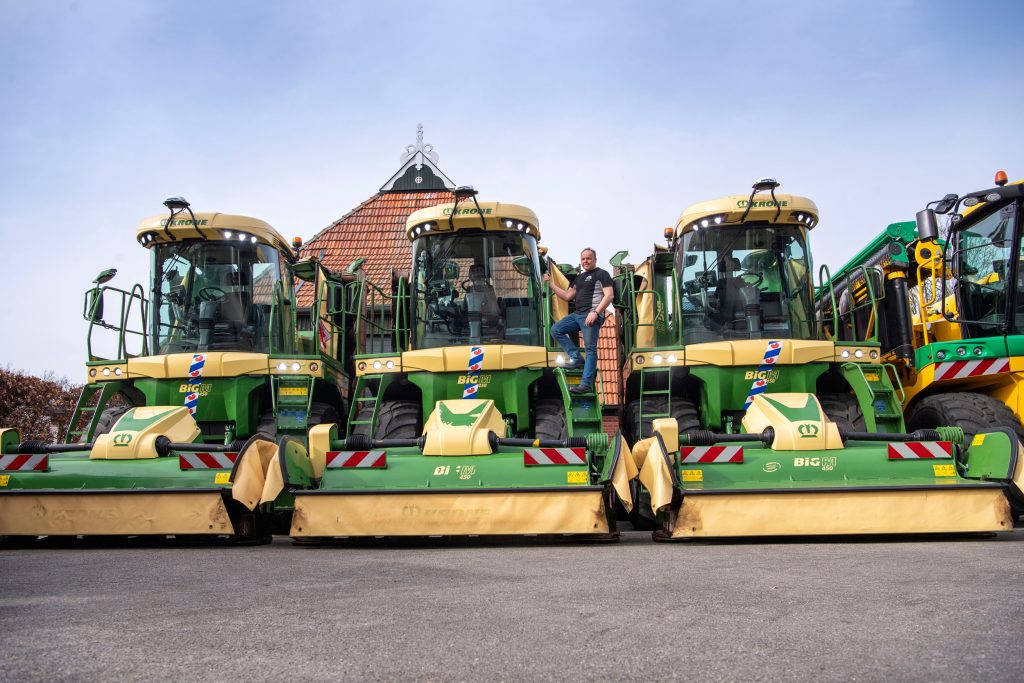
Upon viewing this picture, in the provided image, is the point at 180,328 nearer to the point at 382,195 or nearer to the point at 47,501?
the point at 47,501

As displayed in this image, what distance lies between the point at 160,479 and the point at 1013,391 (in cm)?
832

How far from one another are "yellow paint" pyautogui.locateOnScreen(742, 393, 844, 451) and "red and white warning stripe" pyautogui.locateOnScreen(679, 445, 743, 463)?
0.45 meters

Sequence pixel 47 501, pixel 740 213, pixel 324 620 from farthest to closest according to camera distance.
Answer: pixel 740 213
pixel 47 501
pixel 324 620

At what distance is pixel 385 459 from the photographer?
793cm

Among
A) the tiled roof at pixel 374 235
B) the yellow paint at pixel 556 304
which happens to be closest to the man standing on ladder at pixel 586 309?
the yellow paint at pixel 556 304

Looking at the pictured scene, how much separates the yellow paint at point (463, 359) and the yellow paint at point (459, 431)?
64 centimetres

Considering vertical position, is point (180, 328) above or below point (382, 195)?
below

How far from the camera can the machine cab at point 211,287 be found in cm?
1060

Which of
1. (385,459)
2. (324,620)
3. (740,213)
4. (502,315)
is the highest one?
(740,213)

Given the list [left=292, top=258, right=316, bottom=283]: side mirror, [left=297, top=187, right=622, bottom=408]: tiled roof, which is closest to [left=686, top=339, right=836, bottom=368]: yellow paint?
[left=292, top=258, right=316, bottom=283]: side mirror

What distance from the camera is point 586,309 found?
9844 millimetres

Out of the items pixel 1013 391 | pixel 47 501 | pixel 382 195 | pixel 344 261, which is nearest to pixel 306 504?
pixel 47 501

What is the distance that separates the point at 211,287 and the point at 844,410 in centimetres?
716

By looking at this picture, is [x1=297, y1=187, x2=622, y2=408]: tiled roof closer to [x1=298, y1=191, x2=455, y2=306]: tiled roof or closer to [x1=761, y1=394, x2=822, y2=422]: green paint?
[x1=298, y1=191, x2=455, y2=306]: tiled roof
